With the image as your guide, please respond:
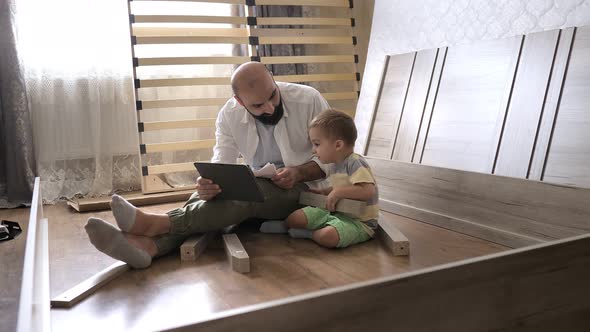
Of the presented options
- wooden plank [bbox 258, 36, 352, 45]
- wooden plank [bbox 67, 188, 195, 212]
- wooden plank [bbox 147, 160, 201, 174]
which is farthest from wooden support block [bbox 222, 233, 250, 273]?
wooden plank [bbox 258, 36, 352, 45]

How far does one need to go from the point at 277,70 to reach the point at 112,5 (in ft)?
3.49

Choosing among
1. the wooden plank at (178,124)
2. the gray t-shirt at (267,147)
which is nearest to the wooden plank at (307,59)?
the wooden plank at (178,124)

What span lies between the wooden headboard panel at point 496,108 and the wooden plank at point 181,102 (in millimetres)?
1051

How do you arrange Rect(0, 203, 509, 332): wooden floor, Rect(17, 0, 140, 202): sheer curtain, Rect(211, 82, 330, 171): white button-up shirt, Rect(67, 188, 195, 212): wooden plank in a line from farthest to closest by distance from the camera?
Rect(17, 0, 140, 202): sheer curtain
Rect(67, 188, 195, 212): wooden plank
Rect(211, 82, 330, 171): white button-up shirt
Rect(0, 203, 509, 332): wooden floor

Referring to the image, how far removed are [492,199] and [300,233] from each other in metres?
0.67

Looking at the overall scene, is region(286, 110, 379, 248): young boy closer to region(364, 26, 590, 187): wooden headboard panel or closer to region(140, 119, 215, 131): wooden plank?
region(364, 26, 590, 187): wooden headboard panel

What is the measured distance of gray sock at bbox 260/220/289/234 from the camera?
2.01 meters

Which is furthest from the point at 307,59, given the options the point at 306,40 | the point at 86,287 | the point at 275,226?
the point at 86,287

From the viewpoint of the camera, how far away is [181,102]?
3180mm

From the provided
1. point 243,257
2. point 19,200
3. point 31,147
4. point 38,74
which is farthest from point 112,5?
point 243,257

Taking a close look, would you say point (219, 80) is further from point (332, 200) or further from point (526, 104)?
point (526, 104)

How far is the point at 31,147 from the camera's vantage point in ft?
9.94

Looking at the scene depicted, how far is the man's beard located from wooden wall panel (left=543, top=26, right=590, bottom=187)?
962 mm

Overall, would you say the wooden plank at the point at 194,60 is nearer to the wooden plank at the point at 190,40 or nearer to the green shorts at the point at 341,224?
the wooden plank at the point at 190,40
